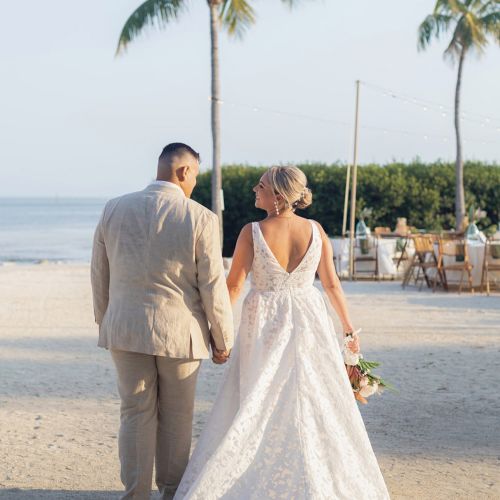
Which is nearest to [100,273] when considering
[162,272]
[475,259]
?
[162,272]

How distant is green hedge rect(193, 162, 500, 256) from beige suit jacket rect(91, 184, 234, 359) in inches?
885

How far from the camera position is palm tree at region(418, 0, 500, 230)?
2559 cm

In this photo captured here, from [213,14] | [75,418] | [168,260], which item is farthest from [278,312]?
[213,14]

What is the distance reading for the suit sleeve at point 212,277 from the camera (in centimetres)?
429

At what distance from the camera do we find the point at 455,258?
53.2ft

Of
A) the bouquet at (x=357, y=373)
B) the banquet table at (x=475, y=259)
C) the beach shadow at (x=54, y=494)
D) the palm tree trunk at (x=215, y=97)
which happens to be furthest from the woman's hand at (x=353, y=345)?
the palm tree trunk at (x=215, y=97)

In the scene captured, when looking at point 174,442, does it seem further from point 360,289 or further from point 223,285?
point 360,289

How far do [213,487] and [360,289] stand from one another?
492 inches

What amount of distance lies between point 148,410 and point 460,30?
76.3 feet

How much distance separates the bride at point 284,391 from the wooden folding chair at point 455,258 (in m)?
11.3

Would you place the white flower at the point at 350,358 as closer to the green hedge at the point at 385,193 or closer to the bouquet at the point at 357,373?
the bouquet at the point at 357,373

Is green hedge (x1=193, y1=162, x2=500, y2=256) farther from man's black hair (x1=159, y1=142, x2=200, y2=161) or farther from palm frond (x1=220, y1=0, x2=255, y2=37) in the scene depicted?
man's black hair (x1=159, y1=142, x2=200, y2=161)

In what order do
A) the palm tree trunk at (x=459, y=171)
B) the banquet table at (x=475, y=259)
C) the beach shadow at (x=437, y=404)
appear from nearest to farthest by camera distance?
the beach shadow at (x=437, y=404), the banquet table at (x=475, y=259), the palm tree trunk at (x=459, y=171)

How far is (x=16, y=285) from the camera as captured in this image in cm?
1847
